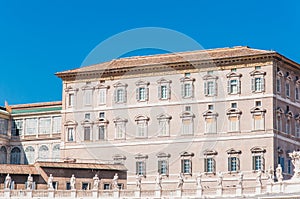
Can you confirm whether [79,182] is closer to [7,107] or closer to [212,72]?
[212,72]

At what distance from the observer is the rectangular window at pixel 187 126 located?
84.9 metres

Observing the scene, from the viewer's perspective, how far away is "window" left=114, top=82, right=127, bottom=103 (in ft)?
290

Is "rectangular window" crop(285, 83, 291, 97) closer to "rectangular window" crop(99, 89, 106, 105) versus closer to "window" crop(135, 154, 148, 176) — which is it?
"window" crop(135, 154, 148, 176)

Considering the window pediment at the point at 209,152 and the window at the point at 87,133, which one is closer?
the window pediment at the point at 209,152

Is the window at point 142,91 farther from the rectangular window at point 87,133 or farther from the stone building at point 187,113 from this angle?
the rectangular window at point 87,133

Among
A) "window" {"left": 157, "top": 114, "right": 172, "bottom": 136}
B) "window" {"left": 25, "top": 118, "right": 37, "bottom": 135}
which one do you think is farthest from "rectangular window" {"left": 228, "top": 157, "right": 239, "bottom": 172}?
"window" {"left": 25, "top": 118, "right": 37, "bottom": 135}

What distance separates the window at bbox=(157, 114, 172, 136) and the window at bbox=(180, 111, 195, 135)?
1438mm

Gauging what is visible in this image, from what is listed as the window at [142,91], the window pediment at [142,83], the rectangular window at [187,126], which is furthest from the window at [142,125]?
the rectangular window at [187,126]

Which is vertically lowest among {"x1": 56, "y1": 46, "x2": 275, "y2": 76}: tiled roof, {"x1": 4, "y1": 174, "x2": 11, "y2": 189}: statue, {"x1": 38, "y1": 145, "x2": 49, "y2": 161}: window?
{"x1": 4, "y1": 174, "x2": 11, "y2": 189}: statue

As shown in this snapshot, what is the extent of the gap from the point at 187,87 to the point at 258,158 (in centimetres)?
992

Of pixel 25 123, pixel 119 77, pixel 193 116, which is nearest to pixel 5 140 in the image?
pixel 25 123

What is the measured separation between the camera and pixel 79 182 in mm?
79688

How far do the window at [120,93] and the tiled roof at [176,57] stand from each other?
1775mm

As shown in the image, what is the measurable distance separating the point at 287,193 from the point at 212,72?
2520cm
